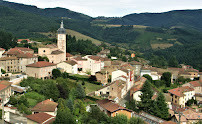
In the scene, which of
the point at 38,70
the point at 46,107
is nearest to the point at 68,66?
the point at 38,70

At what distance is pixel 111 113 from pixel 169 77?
114 ft

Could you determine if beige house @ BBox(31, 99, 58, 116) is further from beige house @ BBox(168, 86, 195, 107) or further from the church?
beige house @ BBox(168, 86, 195, 107)

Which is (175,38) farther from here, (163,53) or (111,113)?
(111,113)

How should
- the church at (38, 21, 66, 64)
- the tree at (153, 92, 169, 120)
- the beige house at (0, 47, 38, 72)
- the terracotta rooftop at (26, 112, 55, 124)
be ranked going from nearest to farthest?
the terracotta rooftop at (26, 112, 55, 124), the tree at (153, 92, 169, 120), the beige house at (0, 47, 38, 72), the church at (38, 21, 66, 64)

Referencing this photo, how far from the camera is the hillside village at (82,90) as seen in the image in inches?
1265

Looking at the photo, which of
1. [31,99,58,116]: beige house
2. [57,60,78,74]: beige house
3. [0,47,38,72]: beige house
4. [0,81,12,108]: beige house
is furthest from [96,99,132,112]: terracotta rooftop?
[0,47,38,72]: beige house

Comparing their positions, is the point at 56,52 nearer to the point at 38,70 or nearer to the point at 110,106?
the point at 38,70

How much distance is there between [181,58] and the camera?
11862 centimetres

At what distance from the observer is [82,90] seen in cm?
4172

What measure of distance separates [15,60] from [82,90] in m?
17.3

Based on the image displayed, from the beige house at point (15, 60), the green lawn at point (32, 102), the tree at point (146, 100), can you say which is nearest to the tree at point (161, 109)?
the tree at point (146, 100)

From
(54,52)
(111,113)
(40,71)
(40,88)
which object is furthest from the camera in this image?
(54,52)

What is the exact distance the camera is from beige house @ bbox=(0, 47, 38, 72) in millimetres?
47906

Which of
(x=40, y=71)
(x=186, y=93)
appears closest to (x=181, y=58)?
(x=186, y=93)
